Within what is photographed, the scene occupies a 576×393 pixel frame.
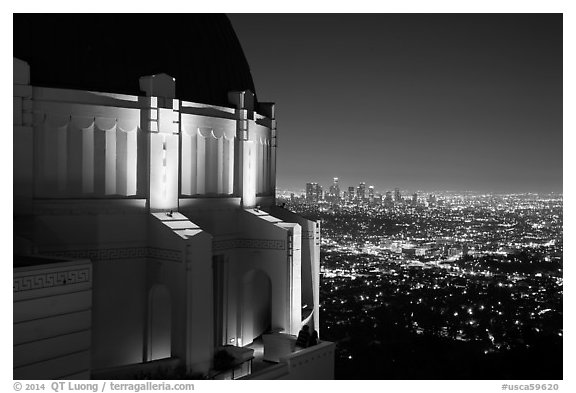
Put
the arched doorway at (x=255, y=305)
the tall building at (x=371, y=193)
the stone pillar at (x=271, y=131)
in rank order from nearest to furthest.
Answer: the arched doorway at (x=255, y=305)
the stone pillar at (x=271, y=131)
the tall building at (x=371, y=193)

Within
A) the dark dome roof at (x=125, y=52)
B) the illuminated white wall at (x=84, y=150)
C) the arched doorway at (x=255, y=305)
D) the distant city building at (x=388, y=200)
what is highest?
the dark dome roof at (x=125, y=52)

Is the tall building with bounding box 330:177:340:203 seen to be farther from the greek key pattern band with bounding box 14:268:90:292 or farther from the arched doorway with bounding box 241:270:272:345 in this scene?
the greek key pattern band with bounding box 14:268:90:292

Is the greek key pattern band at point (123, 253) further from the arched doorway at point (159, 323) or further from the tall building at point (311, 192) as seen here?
the tall building at point (311, 192)

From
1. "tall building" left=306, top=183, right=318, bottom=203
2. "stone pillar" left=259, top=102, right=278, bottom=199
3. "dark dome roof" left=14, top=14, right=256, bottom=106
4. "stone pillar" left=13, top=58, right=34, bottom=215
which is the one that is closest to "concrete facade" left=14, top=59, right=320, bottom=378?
"stone pillar" left=13, top=58, right=34, bottom=215

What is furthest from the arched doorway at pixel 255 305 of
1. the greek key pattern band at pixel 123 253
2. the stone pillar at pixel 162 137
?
the stone pillar at pixel 162 137

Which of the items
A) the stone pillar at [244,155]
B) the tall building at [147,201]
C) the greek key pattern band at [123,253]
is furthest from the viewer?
the stone pillar at [244,155]
